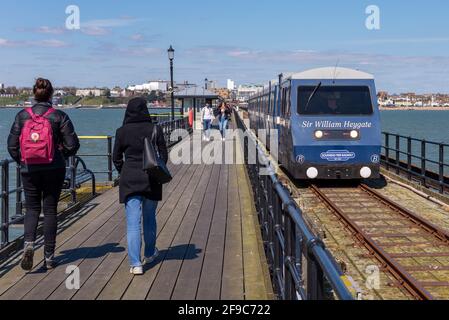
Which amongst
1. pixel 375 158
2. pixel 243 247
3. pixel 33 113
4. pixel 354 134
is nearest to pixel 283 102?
pixel 354 134

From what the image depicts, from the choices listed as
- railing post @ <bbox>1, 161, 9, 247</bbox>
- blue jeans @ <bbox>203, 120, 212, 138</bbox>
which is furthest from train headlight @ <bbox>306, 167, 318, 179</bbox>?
blue jeans @ <bbox>203, 120, 212, 138</bbox>

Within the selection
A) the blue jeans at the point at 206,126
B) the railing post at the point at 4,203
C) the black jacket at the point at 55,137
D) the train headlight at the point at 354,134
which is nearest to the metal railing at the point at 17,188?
the railing post at the point at 4,203

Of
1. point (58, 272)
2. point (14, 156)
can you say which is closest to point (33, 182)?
point (14, 156)

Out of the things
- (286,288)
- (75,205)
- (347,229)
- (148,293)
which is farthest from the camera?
(347,229)

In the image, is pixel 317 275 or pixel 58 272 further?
pixel 58 272

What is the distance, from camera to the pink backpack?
6059 millimetres

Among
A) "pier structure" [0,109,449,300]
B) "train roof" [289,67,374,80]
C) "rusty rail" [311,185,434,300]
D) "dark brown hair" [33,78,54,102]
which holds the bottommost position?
"rusty rail" [311,185,434,300]

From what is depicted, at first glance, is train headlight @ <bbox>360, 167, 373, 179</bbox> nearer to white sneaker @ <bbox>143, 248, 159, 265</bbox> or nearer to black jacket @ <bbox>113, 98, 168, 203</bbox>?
white sneaker @ <bbox>143, 248, 159, 265</bbox>

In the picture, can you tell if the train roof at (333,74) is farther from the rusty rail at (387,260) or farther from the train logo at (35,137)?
the train logo at (35,137)

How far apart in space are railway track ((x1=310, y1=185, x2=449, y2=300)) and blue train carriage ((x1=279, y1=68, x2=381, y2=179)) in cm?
→ 81

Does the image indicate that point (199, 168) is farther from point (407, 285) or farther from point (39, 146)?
point (39, 146)

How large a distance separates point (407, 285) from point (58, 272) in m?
4.35

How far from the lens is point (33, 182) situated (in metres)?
6.25

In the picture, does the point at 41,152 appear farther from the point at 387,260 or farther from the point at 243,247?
the point at 387,260
